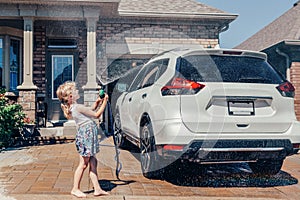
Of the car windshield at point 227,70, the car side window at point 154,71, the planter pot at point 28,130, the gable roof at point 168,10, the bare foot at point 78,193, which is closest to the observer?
the bare foot at point 78,193

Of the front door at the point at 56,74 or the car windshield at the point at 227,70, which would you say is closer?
the car windshield at the point at 227,70

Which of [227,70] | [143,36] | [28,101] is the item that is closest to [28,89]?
[28,101]

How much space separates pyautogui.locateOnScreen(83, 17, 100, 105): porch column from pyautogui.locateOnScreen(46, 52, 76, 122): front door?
1.94 metres

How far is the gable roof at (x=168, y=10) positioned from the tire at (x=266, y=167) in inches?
256

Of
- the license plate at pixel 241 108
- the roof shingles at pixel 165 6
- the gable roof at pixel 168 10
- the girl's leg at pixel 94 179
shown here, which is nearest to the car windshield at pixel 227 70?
the license plate at pixel 241 108

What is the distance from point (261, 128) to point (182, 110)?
3.26 ft

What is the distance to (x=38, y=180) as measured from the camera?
4320 mm

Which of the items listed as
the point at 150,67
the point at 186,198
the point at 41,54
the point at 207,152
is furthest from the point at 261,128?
the point at 41,54

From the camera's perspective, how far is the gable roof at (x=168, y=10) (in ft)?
33.4

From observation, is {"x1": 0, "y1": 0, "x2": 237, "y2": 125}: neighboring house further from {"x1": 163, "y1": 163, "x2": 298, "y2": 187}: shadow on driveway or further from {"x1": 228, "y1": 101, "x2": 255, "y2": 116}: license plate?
{"x1": 228, "y1": 101, "x2": 255, "y2": 116}: license plate

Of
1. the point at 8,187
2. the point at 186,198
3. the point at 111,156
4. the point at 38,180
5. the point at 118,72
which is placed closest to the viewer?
the point at 186,198

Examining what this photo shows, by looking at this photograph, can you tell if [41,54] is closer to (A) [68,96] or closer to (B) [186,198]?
(A) [68,96]

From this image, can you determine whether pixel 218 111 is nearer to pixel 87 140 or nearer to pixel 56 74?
pixel 87 140

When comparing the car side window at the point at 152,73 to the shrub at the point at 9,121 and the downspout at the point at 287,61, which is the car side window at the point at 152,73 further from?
the downspout at the point at 287,61
